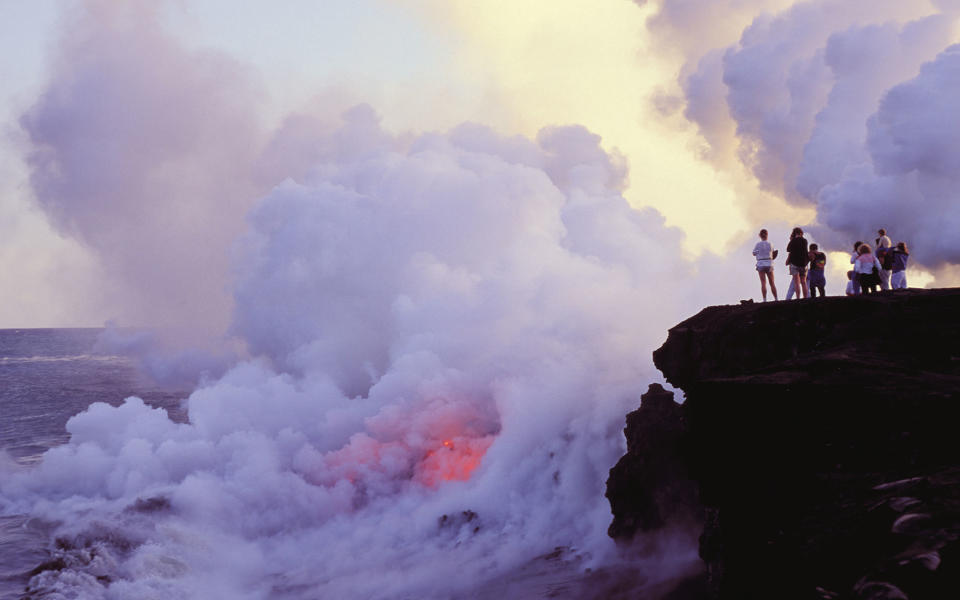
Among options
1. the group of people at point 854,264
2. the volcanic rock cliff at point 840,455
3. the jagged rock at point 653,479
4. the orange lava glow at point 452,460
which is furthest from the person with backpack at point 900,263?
the orange lava glow at point 452,460

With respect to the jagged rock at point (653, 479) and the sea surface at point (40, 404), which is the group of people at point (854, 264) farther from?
the sea surface at point (40, 404)

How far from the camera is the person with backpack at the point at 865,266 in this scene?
20109 millimetres

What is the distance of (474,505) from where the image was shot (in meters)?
32.0

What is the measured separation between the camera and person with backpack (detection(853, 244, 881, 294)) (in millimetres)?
20109

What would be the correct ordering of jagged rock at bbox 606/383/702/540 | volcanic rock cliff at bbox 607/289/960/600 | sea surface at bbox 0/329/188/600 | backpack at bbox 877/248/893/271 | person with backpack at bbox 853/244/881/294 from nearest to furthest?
volcanic rock cliff at bbox 607/289/960/600 → person with backpack at bbox 853/244/881/294 → backpack at bbox 877/248/893/271 → jagged rock at bbox 606/383/702/540 → sea surface at bbox 0/329/188/600

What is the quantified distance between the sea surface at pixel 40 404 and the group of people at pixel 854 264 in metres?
26.8

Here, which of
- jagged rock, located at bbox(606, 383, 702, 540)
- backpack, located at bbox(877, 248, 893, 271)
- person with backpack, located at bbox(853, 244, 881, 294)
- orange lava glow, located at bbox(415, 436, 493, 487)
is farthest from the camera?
orange lava glow, located at bbox(415, 436, 493, 487)

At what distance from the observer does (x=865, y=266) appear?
66.0 ft

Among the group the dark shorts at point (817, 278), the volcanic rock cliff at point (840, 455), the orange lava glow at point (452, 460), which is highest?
the dark shorts at point (817, 278)

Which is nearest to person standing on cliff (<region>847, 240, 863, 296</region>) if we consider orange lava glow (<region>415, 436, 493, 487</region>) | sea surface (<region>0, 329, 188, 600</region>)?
orange lava glow (<region>415, 436, 493, 487</region>)

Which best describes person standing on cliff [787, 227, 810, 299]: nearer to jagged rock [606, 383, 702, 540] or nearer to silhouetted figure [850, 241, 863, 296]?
silhouetted figure [850, 241, 863, 296]

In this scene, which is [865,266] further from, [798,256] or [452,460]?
[452,460]

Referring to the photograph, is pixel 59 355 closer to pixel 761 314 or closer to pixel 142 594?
pixel 142 594

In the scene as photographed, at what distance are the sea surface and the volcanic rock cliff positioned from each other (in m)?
24.5
